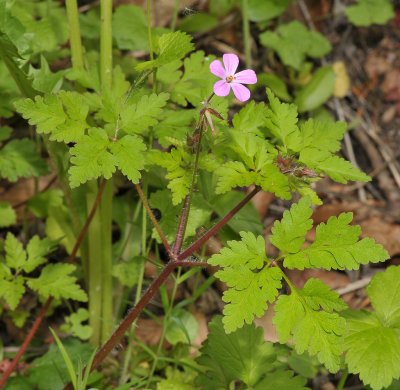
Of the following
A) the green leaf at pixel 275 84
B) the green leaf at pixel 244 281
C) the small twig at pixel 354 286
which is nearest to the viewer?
the green leaf at pixel 244 281

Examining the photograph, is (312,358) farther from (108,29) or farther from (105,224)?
(108,29)

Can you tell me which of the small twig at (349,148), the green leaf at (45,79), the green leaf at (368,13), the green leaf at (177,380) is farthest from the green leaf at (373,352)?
the green leaf at (368,13)

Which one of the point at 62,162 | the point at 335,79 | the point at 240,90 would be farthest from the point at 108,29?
the point at 335,79

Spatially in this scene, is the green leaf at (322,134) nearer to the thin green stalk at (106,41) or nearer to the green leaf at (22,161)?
the thin green stalk at (106,41)

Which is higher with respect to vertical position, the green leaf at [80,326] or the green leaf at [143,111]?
the green leaf at [143,111]

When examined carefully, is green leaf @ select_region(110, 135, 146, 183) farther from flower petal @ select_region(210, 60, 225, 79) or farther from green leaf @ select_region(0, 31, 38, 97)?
green leaf @ select_region(0, 31, 38, 97)

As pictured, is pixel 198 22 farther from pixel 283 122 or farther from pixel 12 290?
pixel 12 290
